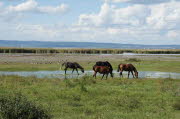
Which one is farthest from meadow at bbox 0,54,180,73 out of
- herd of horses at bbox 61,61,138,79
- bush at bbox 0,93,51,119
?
bush at bbox 0,93,51,119

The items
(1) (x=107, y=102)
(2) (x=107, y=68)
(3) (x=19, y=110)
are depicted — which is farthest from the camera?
(2) (x=107, y=68)

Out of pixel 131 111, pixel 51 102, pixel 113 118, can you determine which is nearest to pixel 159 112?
pixel 131 111

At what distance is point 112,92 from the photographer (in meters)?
19.5

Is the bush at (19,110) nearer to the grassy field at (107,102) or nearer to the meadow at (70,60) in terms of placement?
the grassy field at (107,102)

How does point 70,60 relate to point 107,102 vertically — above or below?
above

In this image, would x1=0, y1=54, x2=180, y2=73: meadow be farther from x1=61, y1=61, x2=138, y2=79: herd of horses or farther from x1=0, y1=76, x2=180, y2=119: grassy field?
x1=0, y1=76, x2=180, y2=119: grassy field

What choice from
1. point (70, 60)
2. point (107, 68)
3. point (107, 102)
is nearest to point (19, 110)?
point (107, 102)

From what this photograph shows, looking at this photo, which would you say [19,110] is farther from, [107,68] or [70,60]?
[70,60]

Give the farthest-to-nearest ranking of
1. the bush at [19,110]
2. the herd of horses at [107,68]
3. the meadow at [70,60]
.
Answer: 1. the meadow at [70,60]
2. the herd of horses at [107,68]
3. the bush at [19,110]

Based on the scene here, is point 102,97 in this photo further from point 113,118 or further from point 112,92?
point 113,118

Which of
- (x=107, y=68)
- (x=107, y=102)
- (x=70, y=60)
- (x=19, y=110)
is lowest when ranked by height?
(x=107, y=102)

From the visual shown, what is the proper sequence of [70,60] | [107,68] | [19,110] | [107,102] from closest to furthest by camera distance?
[19,110]
[107,102]
[107,68]
[70,60]

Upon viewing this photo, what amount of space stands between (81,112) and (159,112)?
3281mm

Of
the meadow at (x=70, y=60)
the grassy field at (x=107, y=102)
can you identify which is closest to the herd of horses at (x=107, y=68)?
the grassy field at (x=107, y=102)
